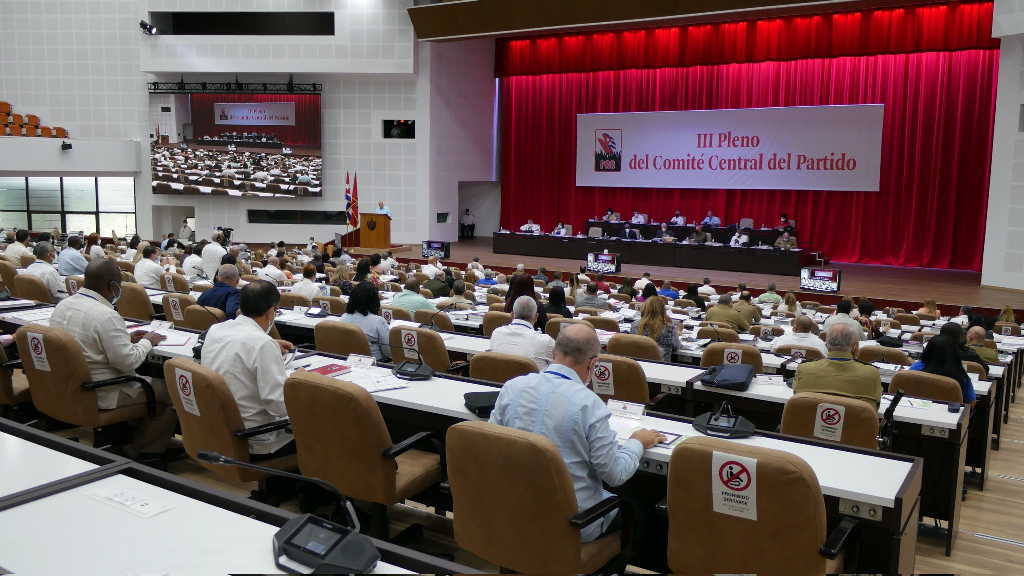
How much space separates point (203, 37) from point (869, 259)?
57.4 feet

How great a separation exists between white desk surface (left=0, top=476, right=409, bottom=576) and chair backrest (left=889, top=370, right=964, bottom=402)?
14.1ft

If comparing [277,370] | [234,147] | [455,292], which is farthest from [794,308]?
[234,147]

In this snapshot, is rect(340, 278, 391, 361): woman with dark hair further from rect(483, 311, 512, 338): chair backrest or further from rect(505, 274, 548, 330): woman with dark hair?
rect(505, 274, 548, 330): woman with dark hair

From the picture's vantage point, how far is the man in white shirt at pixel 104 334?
420 centimetres

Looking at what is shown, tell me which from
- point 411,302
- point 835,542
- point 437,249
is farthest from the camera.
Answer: point 437,249

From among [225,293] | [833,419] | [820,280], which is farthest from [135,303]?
[820,280]

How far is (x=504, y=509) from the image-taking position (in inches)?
104

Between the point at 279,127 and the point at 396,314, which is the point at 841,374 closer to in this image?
the point at 396,314

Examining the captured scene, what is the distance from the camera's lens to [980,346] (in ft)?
23.2

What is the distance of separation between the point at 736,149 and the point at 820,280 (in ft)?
19.0

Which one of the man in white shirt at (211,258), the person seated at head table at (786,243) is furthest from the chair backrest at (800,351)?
the person seated at head table at (786,243)

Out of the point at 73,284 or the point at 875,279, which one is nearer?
the point at 73,284

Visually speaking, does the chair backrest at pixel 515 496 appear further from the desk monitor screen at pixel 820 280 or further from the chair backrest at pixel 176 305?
the desk monitor screen at pixel 820 280

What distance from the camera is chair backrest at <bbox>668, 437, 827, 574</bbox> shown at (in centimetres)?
240
